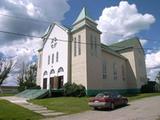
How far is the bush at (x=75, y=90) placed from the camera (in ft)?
91.2

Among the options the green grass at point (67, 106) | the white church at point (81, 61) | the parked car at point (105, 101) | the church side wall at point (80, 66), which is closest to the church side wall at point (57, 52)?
the white church at point (81, 61)

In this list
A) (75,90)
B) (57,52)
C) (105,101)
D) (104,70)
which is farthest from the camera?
(104,70)

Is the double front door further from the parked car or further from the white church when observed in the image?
the parked car

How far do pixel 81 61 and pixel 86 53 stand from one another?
148 centimetres

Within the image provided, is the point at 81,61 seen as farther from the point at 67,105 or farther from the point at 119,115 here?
the point at 119,115

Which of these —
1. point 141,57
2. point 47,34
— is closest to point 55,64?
point 47,34

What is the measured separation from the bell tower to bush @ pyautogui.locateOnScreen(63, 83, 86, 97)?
0.89 metres

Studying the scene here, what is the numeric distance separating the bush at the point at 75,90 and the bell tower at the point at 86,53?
2.92 ft

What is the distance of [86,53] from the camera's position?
96.8 ft

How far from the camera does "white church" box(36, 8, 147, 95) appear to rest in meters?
30.0

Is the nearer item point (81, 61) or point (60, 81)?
point (81, 61)

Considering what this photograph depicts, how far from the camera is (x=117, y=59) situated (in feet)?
132

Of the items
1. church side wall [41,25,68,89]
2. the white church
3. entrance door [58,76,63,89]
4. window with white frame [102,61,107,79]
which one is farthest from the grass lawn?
window with white frame [102,61,107,79]

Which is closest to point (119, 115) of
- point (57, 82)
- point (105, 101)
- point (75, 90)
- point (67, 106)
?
point (105, 101)
